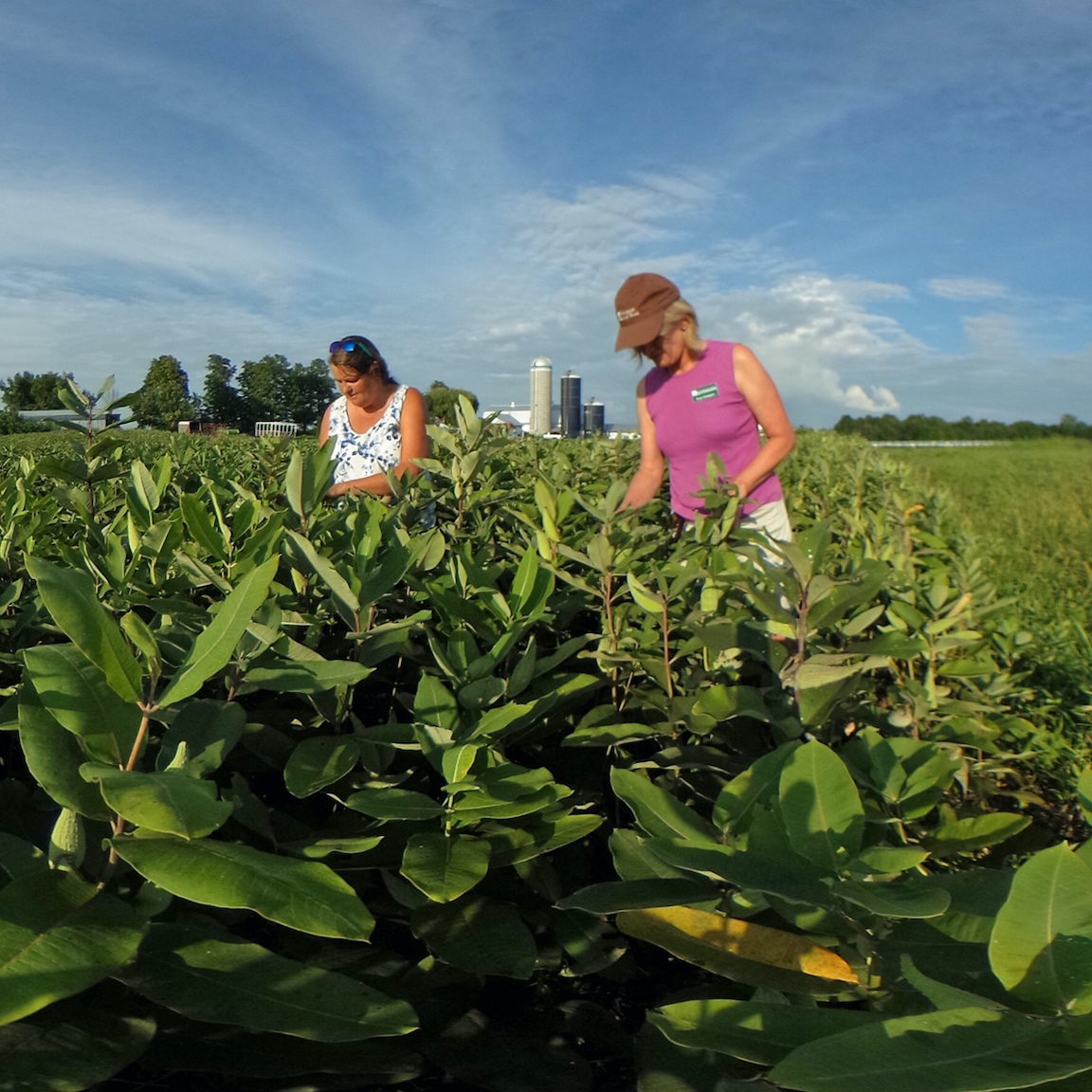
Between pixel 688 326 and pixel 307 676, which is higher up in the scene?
pixel 688 326

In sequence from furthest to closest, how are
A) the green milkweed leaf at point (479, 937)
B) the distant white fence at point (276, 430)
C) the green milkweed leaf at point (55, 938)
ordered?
the distant white fence at point (276, 430) → the green milkweed leaf at point (479, 937) → the green milkweed leaf at point (55, 938)

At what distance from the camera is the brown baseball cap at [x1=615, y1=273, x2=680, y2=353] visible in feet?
13.1

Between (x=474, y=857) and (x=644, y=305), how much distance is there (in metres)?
3.39

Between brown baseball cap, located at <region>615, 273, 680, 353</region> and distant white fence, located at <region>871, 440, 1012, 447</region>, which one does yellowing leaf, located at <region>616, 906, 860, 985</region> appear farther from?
distant white fence, located at <region>871, 440, 1012, 447</region>

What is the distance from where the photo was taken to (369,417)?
15.2 ft

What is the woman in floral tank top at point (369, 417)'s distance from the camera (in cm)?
430

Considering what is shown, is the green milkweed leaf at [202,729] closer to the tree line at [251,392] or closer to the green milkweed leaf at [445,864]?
the green milkweed leaf at [445,864]

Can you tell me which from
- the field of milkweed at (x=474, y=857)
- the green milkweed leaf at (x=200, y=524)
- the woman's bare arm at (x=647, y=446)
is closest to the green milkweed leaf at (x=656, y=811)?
the field of milkweed at (x=474, y=857)

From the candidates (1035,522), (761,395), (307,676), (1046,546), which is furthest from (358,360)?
(1035,522)

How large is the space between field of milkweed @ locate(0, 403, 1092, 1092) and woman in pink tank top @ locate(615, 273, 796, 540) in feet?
7.69

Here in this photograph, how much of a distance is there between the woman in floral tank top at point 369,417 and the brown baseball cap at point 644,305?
109 cm

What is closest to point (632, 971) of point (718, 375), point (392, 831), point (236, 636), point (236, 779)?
point (392, 831)

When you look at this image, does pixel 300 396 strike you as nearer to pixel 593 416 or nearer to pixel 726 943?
pixel 593 416

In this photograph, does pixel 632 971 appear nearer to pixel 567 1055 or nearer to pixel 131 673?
pixel 567 1055
